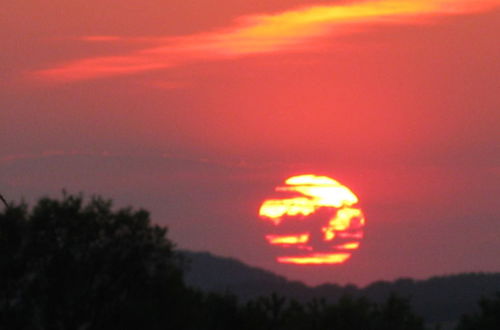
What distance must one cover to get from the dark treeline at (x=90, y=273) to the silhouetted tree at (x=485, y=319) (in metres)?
30.2

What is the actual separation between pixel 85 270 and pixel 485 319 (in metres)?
41.8

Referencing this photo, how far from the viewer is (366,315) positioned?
95125 mm

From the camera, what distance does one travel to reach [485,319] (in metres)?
96.1

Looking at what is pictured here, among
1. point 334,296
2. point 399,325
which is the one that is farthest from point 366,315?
point 334,296

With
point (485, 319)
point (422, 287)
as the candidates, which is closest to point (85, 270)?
point (485, 319)

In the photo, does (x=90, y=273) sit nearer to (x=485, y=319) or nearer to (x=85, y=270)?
(x=85, y=270)

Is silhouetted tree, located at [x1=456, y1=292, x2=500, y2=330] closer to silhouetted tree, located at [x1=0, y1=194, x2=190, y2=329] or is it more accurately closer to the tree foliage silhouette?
the tree foliage silhouette

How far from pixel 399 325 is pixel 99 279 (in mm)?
37239

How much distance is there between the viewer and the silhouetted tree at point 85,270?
2477 inches

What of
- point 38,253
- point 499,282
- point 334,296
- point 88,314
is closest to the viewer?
point 88,314

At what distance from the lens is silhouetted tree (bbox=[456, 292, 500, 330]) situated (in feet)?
311

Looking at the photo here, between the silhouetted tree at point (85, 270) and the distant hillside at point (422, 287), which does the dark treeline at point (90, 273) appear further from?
the distant hillside at point (422, 287)

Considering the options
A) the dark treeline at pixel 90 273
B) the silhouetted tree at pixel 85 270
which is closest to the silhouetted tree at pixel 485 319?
the dark treeline at pixel 90 273

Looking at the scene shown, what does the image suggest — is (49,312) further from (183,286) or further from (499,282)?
(499,282)
